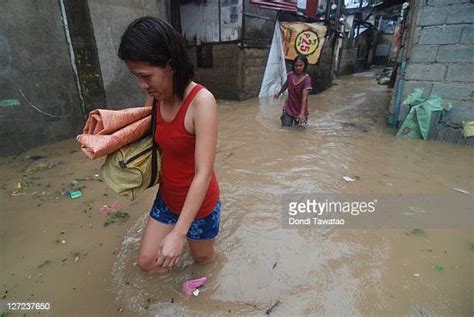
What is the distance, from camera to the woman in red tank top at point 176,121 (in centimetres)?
119

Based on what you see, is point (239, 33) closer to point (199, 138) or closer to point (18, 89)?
point (18, 89)

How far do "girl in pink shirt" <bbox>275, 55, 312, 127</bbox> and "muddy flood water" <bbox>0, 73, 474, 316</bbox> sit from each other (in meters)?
1.59

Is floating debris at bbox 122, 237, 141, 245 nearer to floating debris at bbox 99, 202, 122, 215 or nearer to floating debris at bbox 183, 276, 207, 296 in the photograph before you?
floating debris at bbox 99, 202, 122, 215

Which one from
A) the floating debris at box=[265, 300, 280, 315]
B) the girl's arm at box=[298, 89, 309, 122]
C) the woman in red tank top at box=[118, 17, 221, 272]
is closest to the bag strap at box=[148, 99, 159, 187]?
the woman in red tank top at box=[118, 17, 221, 272]

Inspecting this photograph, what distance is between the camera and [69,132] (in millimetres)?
4754

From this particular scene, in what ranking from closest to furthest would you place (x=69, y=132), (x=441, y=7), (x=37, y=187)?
(x=37, y=187) → (x=441, y=7) → (x=69, y=132)

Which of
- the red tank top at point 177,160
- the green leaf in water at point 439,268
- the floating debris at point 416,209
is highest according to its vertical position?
the red tank top at point 177,160

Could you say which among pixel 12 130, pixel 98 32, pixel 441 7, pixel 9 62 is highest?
pixel 441 7

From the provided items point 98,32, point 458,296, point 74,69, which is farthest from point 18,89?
point 458,296

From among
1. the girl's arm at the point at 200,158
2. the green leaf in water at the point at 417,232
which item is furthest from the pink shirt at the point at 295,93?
the girl's arm at the point at 200,158

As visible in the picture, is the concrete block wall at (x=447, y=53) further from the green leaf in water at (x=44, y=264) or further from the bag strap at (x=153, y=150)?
the green leaf in water at (x=44, y=264)

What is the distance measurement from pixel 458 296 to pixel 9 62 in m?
5.49

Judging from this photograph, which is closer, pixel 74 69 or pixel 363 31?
pixel 74 69

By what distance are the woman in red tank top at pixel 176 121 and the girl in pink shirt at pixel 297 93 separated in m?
4.00
